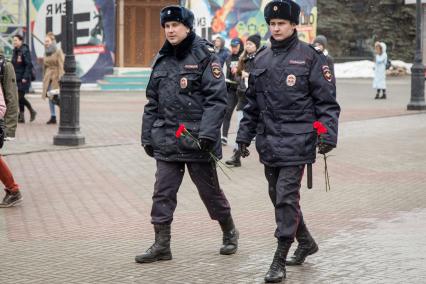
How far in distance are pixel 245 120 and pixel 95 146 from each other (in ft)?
28.0

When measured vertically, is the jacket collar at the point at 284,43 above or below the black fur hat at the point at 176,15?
below

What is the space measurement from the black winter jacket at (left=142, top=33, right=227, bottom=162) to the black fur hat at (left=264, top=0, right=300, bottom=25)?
0.67 m

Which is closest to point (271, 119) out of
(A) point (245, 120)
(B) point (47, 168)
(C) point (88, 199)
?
(A) point (245, 120)

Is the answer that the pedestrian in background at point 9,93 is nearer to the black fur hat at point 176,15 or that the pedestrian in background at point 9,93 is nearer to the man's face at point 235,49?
the black fur hat at point 176,15

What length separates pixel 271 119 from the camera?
22.2 feet

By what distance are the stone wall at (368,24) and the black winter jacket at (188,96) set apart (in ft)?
129

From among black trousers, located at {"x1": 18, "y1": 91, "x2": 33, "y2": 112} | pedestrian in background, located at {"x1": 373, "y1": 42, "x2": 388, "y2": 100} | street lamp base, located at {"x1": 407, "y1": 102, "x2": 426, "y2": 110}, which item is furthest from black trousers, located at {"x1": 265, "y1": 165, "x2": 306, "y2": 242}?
pedestrian in background, located at {"x1": 373, "y1": 42, "x2": 388, "y2": 100}

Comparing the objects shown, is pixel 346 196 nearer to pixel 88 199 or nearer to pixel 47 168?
pixel 88 199

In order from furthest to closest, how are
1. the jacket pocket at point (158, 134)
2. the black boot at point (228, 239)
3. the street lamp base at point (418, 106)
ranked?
the street lamp base at point (418, 106) < the black boot at point (228, 239) < the jacket pocket at point (158, 134)

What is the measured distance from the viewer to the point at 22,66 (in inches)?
750

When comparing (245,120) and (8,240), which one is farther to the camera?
(8,240)

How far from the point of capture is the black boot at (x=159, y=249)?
715cm

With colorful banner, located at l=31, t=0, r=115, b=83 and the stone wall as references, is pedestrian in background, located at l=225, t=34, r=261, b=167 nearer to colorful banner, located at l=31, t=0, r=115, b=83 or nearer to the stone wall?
colorful banner, located at l=31, t=0, r=115, b=83

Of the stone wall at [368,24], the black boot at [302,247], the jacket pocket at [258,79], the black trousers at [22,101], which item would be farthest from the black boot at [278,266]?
the stone wall at [368,24]
